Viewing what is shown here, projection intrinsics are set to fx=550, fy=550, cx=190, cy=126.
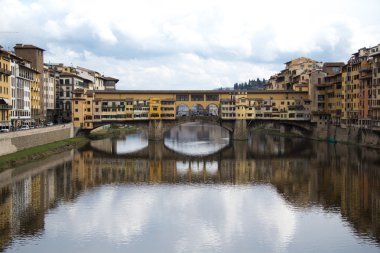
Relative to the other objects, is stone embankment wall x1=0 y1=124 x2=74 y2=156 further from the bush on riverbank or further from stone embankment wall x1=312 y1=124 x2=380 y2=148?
stone embankment wall x1=312 y1=124 x2=380 y2=148

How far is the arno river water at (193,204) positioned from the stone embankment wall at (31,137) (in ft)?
10.9

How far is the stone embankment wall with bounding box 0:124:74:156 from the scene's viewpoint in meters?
54.2

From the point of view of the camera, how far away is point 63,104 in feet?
343

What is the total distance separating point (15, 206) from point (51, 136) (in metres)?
36.3

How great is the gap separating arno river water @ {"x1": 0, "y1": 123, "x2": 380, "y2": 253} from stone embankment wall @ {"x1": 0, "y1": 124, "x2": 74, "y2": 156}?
331cm

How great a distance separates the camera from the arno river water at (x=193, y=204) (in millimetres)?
29666

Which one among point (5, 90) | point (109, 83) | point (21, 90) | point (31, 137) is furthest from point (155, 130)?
point (109, 83)

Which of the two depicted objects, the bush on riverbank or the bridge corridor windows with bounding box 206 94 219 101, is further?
the bridge corridor windows with bounding box 206 94 219 101

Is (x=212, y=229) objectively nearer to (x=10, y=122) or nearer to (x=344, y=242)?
(x=344, y=242)

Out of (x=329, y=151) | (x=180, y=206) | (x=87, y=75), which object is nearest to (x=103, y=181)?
(x=180, y=206)

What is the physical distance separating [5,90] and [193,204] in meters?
37.9

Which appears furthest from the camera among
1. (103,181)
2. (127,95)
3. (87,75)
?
(87,75)

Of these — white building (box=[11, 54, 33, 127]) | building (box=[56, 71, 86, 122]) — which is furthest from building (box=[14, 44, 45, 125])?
building (box=[56, 71, 86, 122])

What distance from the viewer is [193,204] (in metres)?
38.8
